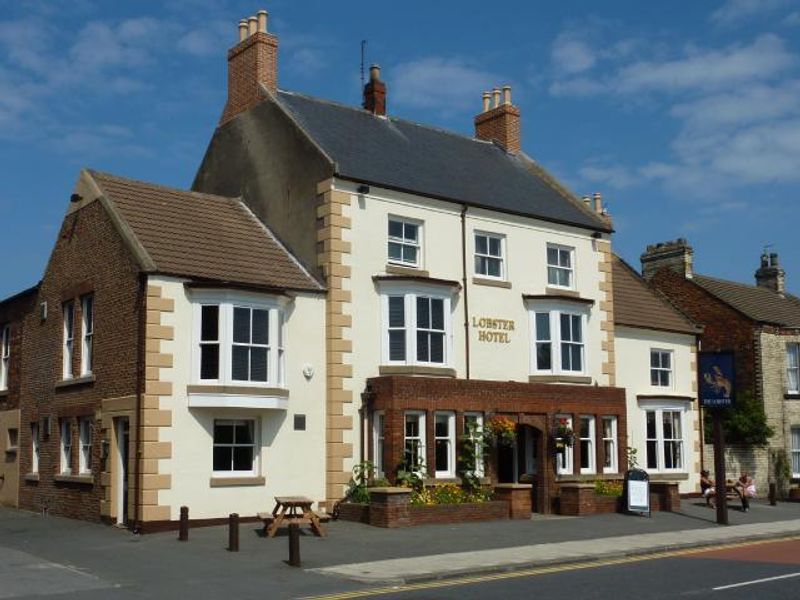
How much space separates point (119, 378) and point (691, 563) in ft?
46.0

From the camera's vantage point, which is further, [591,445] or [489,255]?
[591,445]

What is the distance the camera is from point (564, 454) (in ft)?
98.5

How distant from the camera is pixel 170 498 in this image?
2319cm

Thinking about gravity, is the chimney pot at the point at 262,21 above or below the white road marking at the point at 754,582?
above

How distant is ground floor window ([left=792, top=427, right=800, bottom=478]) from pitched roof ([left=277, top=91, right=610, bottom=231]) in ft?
44.5

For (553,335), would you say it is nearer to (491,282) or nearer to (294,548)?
(491,282)

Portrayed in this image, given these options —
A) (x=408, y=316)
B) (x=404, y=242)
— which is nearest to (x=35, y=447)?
(x=408, y=316)

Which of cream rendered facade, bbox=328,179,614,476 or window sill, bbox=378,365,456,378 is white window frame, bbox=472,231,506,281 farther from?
window sill, bbox=378,365,456,378

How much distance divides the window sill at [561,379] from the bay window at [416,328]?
345 centimetres

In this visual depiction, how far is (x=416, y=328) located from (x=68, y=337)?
974 centimetres

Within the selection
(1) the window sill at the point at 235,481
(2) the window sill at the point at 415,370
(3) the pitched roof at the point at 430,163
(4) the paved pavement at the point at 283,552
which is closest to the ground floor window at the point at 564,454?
(4) the paved pavement at the point at 283,552

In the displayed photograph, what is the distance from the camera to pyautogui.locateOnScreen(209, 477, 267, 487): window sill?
24.0 metres

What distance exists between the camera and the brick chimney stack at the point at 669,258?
42.4 metres

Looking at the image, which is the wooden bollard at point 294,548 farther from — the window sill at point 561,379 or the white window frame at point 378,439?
the window sill at point 561,379
